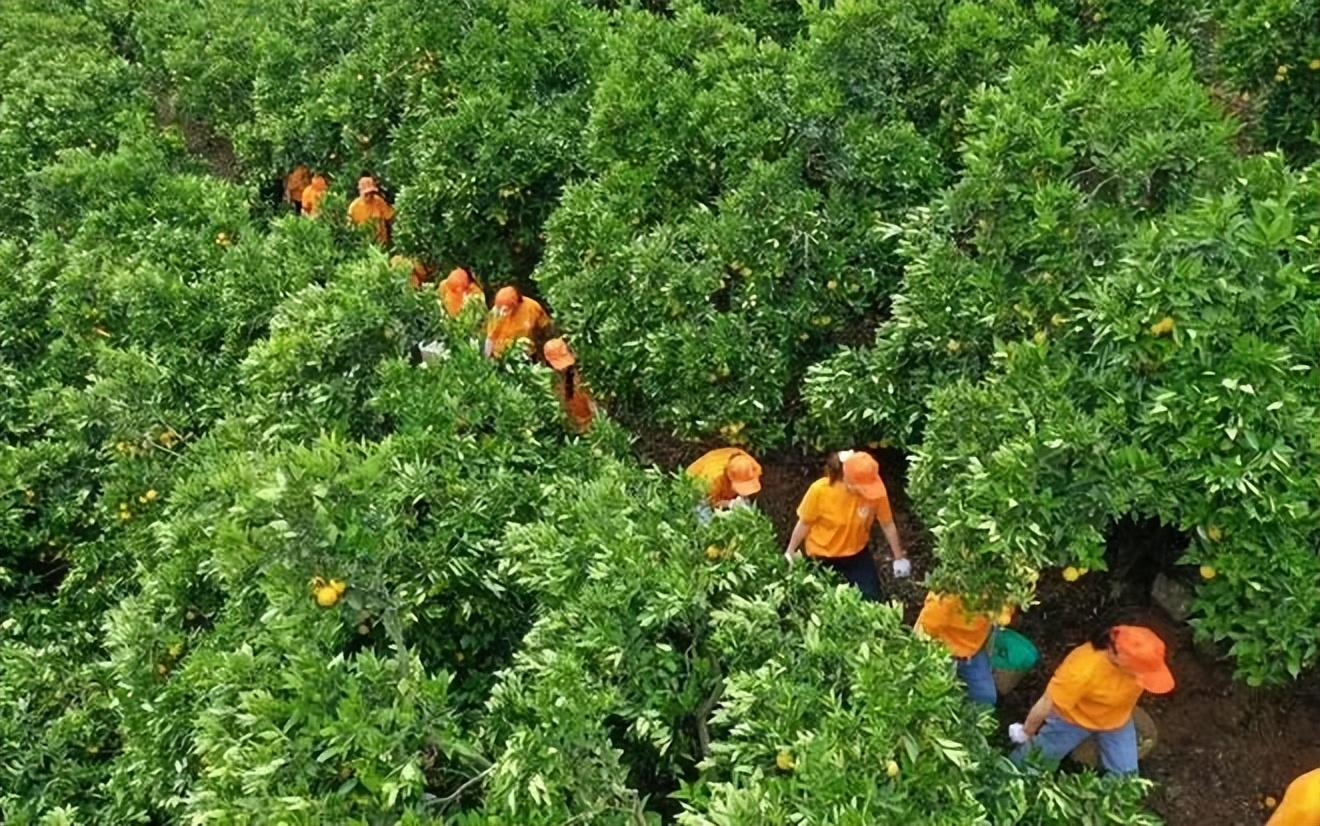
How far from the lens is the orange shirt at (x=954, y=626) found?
6.38 meters

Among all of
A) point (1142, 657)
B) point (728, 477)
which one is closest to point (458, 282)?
point (728, 477)

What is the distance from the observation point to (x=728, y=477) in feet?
25.4

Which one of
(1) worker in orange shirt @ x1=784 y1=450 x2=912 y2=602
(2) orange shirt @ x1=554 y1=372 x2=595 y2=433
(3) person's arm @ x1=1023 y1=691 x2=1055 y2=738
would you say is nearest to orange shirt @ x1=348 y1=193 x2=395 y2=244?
(2) orange shirt @ x1=554 y1=372 x2=595 y2=433

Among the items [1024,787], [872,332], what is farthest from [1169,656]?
[872,332]

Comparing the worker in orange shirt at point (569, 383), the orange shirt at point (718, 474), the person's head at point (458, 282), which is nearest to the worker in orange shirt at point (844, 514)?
the orange shirt at point (718, 474)

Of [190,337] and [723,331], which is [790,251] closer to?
[723,331]

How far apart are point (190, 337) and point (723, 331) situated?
19.0 feet

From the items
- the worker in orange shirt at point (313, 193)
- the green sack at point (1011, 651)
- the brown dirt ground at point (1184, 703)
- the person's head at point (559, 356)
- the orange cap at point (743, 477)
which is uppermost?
the orange cap at point (743, 477)

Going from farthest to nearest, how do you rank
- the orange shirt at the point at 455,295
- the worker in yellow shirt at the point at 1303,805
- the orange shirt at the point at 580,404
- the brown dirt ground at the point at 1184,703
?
the orange shirt at the point at 580,404, the orange shirt at the point at 455,295, the brown dirt ground at the point at 1184,703, the worker in yellow shirt at the point at 1303,805

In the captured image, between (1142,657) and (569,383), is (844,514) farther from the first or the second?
(569,383)

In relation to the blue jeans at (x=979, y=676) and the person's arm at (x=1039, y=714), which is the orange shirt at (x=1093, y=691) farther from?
the blue jeans at (x=979, y=676)

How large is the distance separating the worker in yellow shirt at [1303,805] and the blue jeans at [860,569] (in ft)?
9.54

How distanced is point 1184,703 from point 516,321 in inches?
254

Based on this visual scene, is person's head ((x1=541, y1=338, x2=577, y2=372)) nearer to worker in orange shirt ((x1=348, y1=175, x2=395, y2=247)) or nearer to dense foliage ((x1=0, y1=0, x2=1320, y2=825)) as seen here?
dense foliage ((x1=0, y1=0, x2=1320, y2=825))
